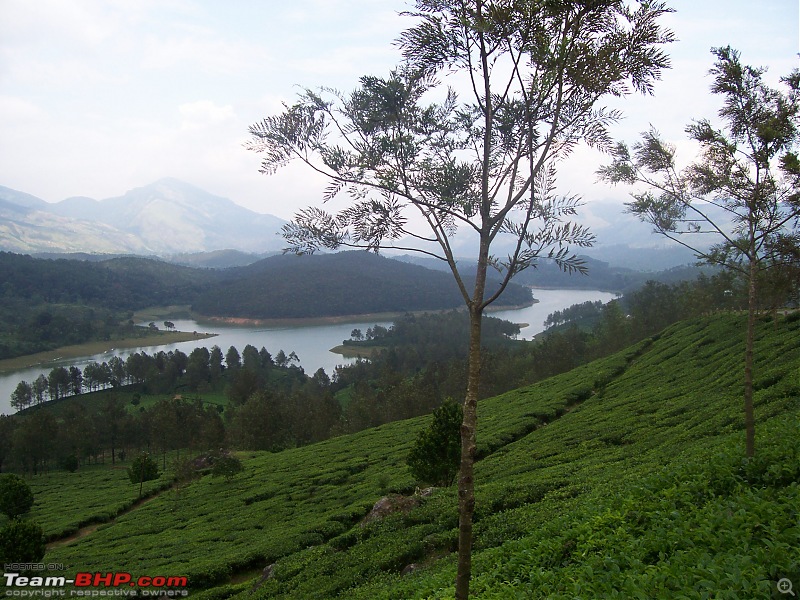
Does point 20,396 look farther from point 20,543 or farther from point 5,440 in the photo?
point 20,543

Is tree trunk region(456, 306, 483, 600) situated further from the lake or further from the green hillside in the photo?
the lake

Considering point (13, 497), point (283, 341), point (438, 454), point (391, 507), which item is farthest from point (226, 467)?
point (283, 341)

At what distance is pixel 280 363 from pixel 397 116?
Result: 353 feet

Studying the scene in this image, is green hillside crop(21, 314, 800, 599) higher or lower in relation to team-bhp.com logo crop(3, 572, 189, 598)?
higher

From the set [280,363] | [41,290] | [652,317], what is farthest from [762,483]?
[41,290]

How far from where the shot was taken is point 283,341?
147125mm

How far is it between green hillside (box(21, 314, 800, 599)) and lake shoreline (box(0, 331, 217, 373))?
103843 millimetres

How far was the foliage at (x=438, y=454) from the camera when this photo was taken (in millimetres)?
18312

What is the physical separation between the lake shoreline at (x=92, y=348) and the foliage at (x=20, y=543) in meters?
119

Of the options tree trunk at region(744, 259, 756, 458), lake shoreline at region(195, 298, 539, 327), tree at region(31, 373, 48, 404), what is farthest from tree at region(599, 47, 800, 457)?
lake shoreline at region(195, 298, 539, 327)

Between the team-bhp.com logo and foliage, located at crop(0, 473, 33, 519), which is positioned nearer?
the team-bhp.com logo
